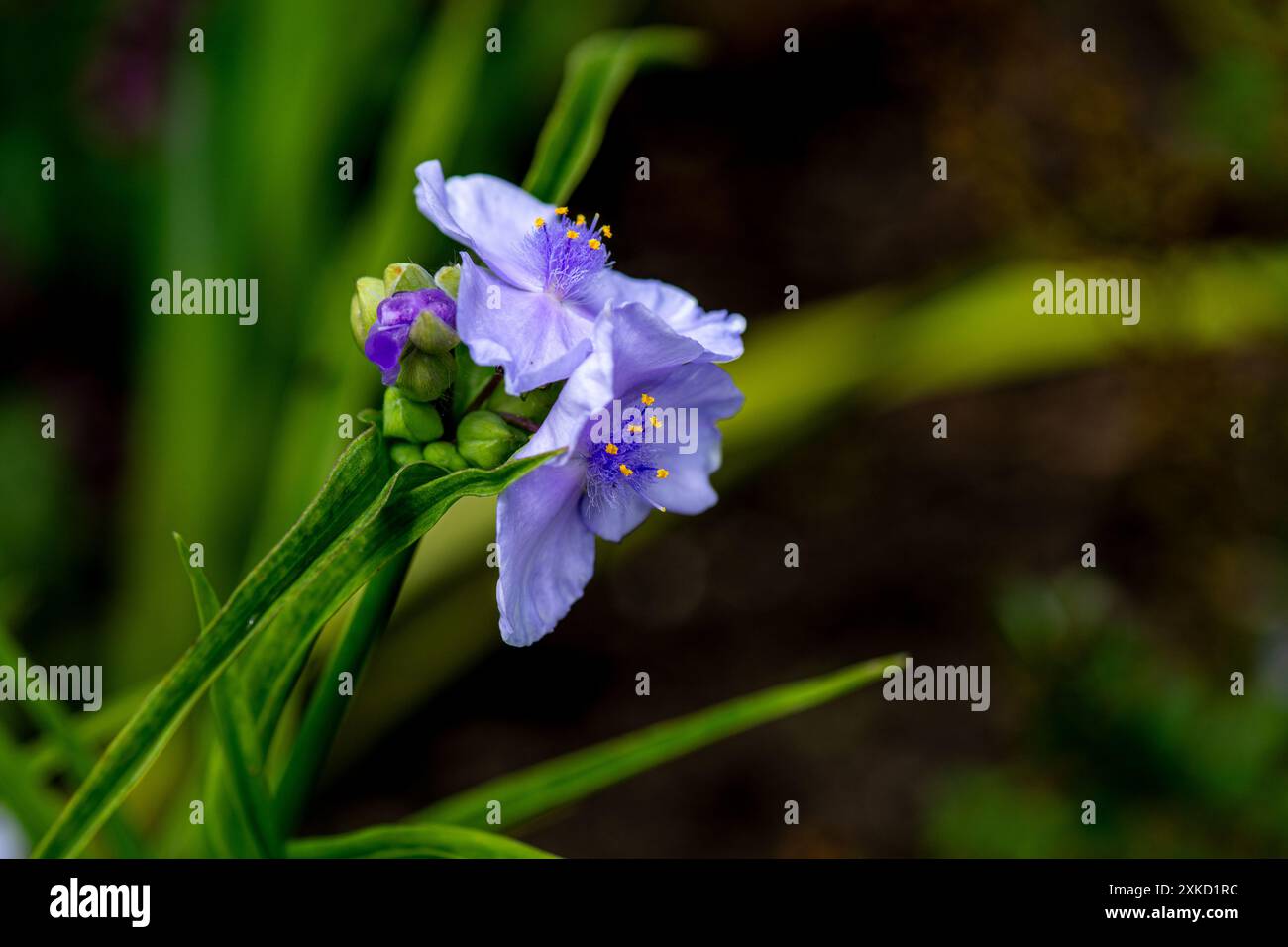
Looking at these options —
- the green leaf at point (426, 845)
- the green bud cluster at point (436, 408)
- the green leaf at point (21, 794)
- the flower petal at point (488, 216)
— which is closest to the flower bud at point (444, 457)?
the green bud cluster at point (436, 408)

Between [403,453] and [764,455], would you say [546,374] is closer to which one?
[403,453]

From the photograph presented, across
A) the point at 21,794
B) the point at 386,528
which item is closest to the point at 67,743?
the point at 21,794

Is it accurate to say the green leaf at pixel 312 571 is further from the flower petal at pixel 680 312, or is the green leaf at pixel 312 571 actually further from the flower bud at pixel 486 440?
the flower petal at pixel 680 312

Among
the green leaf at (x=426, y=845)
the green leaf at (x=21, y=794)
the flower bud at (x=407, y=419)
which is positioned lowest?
the green leaf at (x=426, y=845)

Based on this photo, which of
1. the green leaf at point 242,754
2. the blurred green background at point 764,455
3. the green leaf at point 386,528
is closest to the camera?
the green leaf at point 386,528

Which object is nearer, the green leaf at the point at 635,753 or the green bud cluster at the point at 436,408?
the green bud cluster at the point at 436,408


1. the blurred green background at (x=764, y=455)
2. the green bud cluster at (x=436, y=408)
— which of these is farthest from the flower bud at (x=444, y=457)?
the blurred green background at (x=764, y=455)

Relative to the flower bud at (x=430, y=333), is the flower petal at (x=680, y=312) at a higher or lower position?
higher

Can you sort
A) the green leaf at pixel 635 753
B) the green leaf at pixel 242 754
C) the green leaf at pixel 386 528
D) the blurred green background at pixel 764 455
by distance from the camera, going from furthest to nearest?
the blurred green background at pixel 764 455
the green leaf at pixel 635 753
the green leaf at pixel 242 754
the green leaf at pixel 386 528
